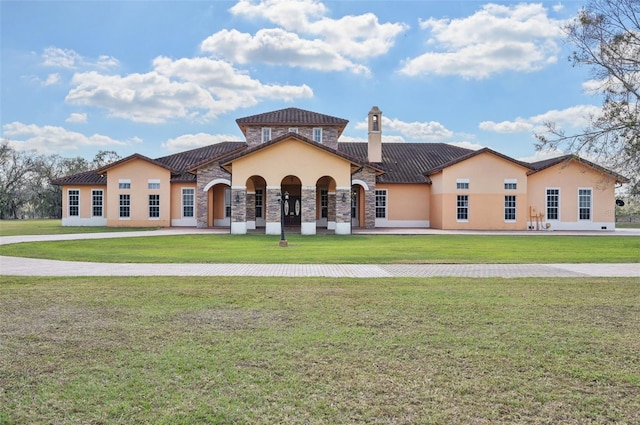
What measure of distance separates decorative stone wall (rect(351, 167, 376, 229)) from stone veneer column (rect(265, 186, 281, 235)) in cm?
747

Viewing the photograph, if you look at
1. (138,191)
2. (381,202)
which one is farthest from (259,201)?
(381,202)

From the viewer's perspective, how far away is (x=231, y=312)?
7.03m

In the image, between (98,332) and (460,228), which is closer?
(98,332)

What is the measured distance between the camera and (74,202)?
113 feet

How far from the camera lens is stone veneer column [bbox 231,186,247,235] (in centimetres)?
2656

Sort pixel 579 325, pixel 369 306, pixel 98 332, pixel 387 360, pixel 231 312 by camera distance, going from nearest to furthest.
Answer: pixel 387 360 → pixel 98 332 → pixel 579 325 → pixel 231 312 → pixel 369 306

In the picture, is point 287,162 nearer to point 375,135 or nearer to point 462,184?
point 375,135

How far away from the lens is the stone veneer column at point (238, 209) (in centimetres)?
2656

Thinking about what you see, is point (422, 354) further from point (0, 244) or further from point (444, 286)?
point (0, 244)

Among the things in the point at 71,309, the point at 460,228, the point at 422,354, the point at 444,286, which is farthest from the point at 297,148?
the point at 422,354

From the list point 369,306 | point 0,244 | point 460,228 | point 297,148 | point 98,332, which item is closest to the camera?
point 98,332

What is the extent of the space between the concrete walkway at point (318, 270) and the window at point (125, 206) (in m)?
20.2

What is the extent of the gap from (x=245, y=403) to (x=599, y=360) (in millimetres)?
3620

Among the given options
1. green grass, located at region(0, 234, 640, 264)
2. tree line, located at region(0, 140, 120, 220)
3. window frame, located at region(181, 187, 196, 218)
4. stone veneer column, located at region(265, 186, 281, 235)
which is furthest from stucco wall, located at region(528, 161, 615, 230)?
tree line, located at region(0, 140, 120, 220)
